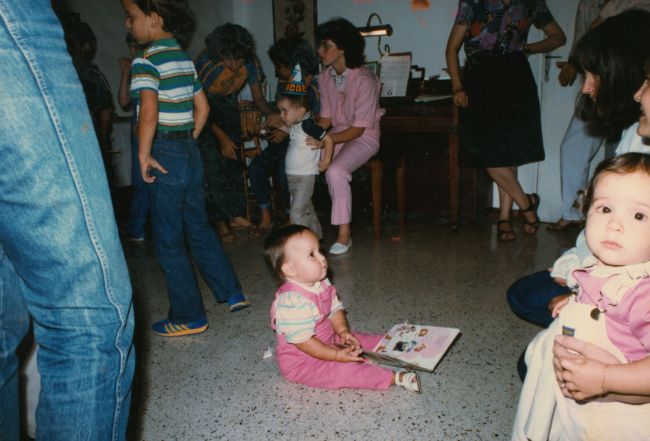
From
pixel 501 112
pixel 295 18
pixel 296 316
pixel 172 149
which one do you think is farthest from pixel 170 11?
pixel 295 18

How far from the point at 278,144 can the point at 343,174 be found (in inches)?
30.7

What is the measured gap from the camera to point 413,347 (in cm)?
154

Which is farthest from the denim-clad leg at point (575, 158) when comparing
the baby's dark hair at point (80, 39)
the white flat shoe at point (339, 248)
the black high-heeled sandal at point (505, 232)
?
the baby's dark hair at point (80, 39)

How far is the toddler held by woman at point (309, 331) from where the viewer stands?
4.53ft

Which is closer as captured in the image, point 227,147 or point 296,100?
point 296,100

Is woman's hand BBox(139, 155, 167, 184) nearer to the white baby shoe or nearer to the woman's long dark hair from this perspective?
the white baby shoe

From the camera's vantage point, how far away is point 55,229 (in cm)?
67

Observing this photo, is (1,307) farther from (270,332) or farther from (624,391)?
(270,332)

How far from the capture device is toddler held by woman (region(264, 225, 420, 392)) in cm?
138

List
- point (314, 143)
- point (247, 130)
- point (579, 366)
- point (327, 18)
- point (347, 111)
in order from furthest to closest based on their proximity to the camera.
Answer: point (327, 18), point (247, 130), point (347, 111), point (314, 143), point (579, 366)

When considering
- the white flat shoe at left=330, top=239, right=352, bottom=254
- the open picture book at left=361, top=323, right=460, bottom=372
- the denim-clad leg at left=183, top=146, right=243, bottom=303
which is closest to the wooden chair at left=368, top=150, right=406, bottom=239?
the white flat shoe at left=330, top=239, right=352, bottom=254

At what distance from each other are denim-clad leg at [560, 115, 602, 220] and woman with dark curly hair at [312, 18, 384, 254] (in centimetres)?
108

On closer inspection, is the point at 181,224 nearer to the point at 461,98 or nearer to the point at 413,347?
the point at 413,347

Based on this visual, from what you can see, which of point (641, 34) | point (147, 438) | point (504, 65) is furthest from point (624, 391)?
point (504, 65)
